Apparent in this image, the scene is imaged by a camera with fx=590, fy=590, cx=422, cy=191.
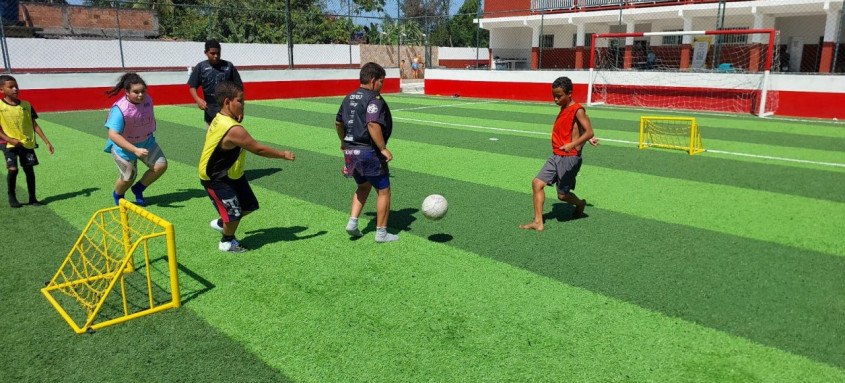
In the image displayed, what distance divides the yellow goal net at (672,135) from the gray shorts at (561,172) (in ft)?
20.0

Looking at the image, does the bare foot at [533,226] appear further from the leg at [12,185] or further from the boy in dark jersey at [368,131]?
the leg at [12,185]

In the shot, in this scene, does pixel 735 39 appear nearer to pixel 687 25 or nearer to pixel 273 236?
pixel 687 25

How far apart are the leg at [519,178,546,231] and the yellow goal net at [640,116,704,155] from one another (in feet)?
20.6

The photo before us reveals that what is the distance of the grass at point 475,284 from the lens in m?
3.87

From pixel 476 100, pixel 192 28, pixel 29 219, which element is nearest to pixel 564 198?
pixel 29 219

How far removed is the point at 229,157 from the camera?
18.0ft

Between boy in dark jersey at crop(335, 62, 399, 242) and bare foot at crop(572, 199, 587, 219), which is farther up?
boy in dark jersey at crop(335, 62, 399, 242)

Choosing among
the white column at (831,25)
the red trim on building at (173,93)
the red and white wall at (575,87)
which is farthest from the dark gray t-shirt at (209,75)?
the white column at (831,25)

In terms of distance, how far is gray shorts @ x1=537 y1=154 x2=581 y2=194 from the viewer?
6.46 metres

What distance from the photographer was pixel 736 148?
12695 millimetres

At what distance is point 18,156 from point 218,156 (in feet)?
13.0

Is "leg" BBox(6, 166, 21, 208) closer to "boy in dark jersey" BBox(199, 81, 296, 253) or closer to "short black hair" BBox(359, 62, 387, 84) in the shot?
"boy in dark jersey" BBox(199, 81, 296, 253)

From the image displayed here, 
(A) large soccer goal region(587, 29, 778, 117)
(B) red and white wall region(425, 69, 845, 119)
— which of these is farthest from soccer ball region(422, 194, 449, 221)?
(B) red and white wall region(425, 69, 845, 119)

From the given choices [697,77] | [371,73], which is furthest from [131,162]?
[697,77]
